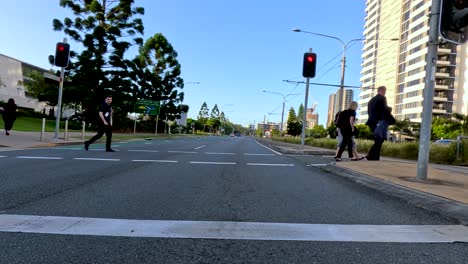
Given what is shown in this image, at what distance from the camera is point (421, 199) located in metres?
5.43

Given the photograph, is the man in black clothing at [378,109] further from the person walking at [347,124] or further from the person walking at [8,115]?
the person walking at [8,115]

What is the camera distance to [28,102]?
70.8 metres

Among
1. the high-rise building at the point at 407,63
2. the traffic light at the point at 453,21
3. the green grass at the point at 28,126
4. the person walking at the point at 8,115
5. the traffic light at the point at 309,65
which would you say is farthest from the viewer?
the high-rise building at the point at 407,63

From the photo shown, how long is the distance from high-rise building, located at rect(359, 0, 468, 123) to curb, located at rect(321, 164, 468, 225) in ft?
201

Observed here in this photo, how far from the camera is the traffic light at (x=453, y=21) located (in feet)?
19.7

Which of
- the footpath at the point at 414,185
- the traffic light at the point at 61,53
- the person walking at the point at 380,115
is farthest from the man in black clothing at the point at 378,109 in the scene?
the traffic light at the point at 61,53

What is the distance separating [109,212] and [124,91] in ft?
119

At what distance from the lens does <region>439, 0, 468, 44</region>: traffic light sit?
6016 mm

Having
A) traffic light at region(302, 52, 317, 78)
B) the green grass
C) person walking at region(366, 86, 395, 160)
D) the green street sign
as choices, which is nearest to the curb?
person walking at region(366, 86, 395, 160)

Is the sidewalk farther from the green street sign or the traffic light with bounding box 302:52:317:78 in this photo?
the green street sign

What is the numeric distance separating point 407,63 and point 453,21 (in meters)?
101

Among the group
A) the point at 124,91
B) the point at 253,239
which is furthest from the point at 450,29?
the point at 124,91

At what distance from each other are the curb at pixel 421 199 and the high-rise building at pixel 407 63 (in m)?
61.2

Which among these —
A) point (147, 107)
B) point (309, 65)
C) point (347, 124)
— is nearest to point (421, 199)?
point (347, 124)
